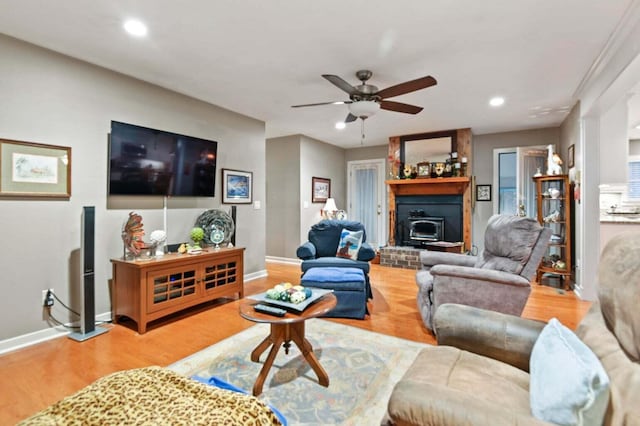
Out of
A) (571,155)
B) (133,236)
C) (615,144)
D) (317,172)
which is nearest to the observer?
(133,236)

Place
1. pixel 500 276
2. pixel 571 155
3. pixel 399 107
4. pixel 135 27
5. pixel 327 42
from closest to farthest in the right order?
1. pixel 135 27
2. pixel 500 276
3. pixel 327 42
4. pixel 399 107
5. pixel 571 155

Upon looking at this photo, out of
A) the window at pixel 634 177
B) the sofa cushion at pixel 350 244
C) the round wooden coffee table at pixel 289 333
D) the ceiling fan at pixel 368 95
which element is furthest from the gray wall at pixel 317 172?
the window at pixel 634 177

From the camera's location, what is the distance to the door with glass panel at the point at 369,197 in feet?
23.1

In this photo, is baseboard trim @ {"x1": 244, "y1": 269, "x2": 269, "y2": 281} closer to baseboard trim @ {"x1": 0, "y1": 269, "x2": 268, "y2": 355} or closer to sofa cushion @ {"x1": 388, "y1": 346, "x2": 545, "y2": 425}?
baseboard trim @ {"x1": 0, "y1": 269, "x2": 268, "y2": 355}

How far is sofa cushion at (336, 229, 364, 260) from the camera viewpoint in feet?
12.4

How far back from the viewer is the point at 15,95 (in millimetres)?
2549

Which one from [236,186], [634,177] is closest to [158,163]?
[236,186]

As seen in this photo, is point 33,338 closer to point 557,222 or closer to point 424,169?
point 424,169

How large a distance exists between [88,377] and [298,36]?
294cm

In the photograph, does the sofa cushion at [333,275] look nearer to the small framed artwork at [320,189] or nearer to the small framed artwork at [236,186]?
the small framed artwork at [236,186]

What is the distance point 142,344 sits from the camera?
264cm

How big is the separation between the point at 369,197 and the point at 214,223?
415 centimetres

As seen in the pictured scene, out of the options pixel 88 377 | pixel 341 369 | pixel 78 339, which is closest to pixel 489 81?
pixel 341 369

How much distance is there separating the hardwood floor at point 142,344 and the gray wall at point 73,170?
48 centimetres
